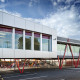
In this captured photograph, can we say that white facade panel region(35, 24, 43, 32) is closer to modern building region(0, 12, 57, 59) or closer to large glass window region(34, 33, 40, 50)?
modern building region(0, 12, 57, 59)

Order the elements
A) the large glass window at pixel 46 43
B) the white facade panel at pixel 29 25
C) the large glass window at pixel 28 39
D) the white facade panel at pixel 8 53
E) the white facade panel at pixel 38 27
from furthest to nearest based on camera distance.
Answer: the large glass window at pixel 46 43 < the white facade panel at pixel 38 27 < the large glass window at pixel 28 39 < the white facade panel at pixel 29 25 < the white facade panel at pixel 8 53

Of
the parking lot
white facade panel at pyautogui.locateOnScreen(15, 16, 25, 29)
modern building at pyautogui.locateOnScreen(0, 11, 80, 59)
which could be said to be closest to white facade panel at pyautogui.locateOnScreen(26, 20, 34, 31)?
modern building at pyautogui.locateOnScreen(0, 11, 80, 59)

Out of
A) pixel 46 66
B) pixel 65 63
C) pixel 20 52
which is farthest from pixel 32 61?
pixel 20 52

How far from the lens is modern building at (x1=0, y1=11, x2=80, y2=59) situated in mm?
15285

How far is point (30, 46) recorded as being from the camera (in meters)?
18.4

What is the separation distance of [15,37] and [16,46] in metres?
1.20

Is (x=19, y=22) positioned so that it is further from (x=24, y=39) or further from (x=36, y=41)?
(x=36, y=41)

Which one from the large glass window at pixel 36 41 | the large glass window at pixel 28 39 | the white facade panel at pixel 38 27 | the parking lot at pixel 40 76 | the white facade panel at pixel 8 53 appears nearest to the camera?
the white facade panel at pixel 8 53

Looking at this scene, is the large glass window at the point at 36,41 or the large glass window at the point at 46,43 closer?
the large glass window at the point at 36,41

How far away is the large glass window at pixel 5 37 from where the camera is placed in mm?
15234

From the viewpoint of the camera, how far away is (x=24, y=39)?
57.7ft

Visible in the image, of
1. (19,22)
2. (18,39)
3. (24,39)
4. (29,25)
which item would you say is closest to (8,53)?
(18,39)

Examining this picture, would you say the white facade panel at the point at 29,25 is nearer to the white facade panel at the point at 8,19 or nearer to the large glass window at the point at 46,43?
the white facade panel at the point at 8,19

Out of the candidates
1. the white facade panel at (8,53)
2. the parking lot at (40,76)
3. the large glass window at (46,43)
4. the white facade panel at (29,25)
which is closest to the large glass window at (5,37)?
the white facade panel at (8,53)
